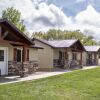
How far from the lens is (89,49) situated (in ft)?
145

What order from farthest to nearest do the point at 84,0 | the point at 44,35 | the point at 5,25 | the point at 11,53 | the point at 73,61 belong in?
the point at 44,35
the point at 73,61
the point at 11,53
the point at 5,25
the point at 84,0

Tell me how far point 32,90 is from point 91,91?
2729mm

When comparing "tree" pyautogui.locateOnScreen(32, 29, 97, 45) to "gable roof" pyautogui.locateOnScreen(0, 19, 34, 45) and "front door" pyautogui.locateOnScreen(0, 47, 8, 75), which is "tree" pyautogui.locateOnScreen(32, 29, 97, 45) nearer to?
"front door" pyautogui.locateOnScreen(0, 47, 8, 75)

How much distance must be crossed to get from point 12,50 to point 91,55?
1059 inches

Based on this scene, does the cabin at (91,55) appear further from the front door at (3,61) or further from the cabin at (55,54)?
the front door at (3,61)

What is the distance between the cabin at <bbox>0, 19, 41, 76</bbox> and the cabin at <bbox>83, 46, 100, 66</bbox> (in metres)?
21.8

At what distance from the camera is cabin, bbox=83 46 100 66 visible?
43469 mm

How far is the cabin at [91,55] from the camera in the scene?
4347 centimetres

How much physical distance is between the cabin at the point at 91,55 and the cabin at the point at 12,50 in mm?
21789

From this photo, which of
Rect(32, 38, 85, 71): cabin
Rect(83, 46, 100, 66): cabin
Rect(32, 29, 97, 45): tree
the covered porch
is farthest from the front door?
Rect(32, 29, 97, 45): tree

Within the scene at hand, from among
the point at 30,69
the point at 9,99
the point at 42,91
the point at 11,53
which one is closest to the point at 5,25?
the point at 11,53

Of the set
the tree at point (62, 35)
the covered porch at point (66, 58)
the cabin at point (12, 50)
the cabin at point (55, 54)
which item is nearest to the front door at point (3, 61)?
the cabin at point (12, 50)

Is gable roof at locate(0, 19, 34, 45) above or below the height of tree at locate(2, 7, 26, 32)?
below

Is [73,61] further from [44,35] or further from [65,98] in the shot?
[44,35]
